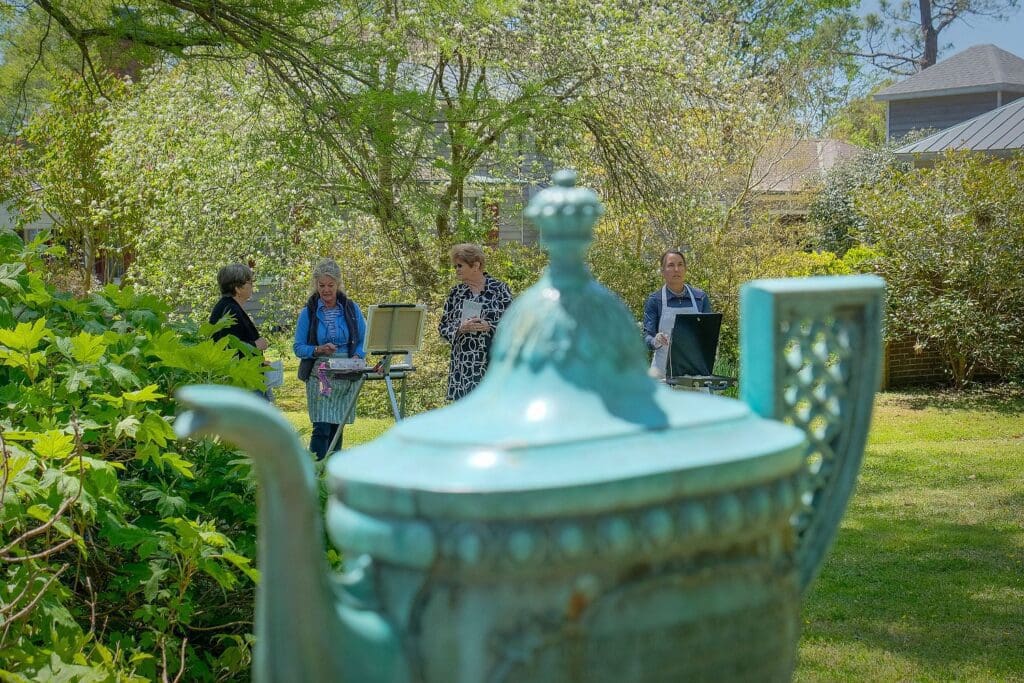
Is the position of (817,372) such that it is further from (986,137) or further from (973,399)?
(986,137)

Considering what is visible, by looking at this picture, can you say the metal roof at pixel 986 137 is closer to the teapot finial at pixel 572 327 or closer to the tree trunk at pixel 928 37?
the teapot finial at pixel 572 327

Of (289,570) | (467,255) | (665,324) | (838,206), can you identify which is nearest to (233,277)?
(467,255)

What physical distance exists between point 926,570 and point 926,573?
0.07 meters

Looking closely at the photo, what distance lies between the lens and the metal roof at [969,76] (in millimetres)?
34031

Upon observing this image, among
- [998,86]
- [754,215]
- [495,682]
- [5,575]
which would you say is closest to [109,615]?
[5,575]

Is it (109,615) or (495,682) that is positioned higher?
(495,682)

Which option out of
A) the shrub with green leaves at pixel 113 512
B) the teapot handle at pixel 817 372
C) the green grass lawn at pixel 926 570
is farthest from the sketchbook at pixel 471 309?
the teapot handle at pixel 817 372

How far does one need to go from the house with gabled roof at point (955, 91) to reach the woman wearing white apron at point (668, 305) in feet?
91.8

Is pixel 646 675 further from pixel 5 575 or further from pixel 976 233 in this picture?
pixel 976 233

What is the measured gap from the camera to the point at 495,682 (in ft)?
3.43

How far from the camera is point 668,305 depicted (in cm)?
917

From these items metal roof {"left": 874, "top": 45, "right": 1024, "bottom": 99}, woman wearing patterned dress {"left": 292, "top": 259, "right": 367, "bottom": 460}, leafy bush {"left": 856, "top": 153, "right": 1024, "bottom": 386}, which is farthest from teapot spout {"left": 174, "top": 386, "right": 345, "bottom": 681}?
metal roof {"left": 874, "top": 45, "right": 1024, "bottom": 99}

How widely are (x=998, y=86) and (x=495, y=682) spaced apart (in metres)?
36.5

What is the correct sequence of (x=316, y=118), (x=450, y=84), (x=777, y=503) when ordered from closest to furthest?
(x=777, y=503)
(x=316, y=118)
(x=450, y=84)
